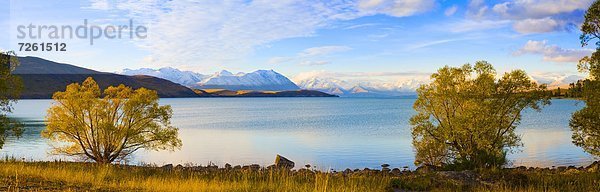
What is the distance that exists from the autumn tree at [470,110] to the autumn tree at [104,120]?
2534 cm

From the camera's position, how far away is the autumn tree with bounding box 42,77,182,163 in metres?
46.7

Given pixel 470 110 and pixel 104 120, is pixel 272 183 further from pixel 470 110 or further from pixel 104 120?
pixel 104 120

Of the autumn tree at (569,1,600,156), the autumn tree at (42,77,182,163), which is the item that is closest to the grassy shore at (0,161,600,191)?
the autumn tree at (569,1,600,156)

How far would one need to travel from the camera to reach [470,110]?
4322 centimetres

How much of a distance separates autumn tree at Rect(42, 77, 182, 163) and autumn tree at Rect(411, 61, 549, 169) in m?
25.3

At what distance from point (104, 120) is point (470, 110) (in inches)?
1400

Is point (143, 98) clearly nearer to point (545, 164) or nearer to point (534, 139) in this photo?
point (545, 164)

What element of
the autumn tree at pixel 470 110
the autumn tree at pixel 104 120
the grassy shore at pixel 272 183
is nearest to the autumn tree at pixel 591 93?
the autumn tree at pixel 470 110

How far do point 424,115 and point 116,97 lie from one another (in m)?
31.1

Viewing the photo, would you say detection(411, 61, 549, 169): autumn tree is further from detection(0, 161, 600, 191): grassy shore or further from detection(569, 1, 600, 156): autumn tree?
detection(0, 161, 600, 191): grassy shore

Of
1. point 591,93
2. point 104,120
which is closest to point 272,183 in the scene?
point 591,93

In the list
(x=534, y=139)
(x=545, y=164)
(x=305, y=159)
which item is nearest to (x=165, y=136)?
(x=305, y=159)

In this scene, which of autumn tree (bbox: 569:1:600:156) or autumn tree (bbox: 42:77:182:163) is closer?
autumn tree (bbox: 569:1:600:156)

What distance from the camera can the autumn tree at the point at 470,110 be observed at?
142 ft
